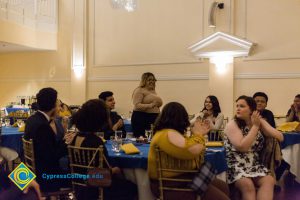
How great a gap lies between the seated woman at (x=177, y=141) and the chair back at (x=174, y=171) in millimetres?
40

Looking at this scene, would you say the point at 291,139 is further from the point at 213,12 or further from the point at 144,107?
the point at 213,12

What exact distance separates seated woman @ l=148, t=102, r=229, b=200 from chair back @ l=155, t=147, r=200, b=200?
0.04m

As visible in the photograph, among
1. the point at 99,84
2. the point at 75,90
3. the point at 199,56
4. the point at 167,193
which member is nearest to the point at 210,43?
the point at 199,56

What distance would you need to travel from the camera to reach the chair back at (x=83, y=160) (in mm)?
2787

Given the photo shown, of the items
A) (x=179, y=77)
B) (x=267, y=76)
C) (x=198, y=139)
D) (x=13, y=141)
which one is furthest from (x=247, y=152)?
(x=179, y=77)

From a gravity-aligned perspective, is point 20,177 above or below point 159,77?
below

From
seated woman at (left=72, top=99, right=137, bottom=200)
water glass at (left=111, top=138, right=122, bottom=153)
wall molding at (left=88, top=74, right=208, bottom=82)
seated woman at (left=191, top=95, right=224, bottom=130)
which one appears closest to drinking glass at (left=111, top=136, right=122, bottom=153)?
water glass at (left=111, top=138, right=122, bottom=153)

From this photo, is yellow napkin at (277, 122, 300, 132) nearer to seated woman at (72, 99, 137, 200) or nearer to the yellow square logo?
seated woman at (72, 99, 137, 200)

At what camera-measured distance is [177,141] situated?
268 cm

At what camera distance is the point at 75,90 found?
9422 millimetres

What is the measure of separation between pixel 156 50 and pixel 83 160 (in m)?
5.79

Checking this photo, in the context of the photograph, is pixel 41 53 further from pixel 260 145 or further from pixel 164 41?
pixel 260 145

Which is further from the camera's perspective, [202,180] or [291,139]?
[291,139]

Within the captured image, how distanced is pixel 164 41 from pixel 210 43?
53.2 inches
